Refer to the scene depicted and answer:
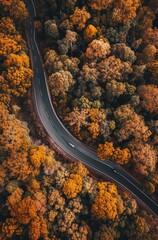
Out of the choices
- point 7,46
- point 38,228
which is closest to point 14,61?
point 7,46

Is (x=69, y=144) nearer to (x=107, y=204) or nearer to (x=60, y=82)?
(x=60, y=82)

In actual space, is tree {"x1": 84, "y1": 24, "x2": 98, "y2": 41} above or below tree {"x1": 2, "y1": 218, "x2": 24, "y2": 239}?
above

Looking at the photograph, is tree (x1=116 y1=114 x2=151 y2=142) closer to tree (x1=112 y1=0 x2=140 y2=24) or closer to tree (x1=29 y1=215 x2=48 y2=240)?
tree (x1=112 y1=0 x2=140 y2=24)

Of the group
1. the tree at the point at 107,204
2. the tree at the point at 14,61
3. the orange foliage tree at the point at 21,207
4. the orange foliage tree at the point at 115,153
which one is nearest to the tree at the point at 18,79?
the tree at the point at 14,61

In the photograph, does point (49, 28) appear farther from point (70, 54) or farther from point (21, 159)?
point (21, 159)

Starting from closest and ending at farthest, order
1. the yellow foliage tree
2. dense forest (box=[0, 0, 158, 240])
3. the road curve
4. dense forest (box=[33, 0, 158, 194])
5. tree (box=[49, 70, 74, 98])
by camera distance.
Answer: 1. dense forest (box=[0, 0, 158, 240])
2. the yellow foliage tree
3. tree (box=[49, 70, 74, 98])
4. dense forest (box=[33, 0, 158, 194])
5. the road curve

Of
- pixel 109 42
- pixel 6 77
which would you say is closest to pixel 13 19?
pixel 6 77

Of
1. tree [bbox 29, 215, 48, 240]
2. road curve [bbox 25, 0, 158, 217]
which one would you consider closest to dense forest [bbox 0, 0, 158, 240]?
tree [bbox 29, 215, 48, 240]
